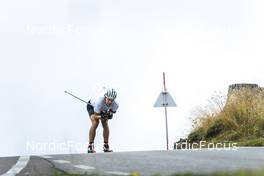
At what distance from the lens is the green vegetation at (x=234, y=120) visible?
2331 centimetres

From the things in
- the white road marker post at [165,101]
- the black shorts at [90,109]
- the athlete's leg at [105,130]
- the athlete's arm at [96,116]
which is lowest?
the athlete's leg at [105,130]

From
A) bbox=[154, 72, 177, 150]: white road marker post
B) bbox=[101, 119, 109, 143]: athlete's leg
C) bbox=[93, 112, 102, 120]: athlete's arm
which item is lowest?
bbox=[101, 119, 109, 143]: athlete's leg

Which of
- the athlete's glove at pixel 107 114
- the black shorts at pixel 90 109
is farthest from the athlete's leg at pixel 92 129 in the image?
the athlete's glove at pixel 107 114

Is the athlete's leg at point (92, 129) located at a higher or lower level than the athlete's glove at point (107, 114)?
lower

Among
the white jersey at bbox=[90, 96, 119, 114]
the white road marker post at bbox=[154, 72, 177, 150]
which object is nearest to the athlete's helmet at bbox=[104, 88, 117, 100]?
the white jersey at bbox=[90, 96, 119, 114]

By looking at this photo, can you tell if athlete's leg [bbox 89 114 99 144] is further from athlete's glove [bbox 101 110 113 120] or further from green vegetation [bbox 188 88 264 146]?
green vegetation [bbox 188 88 264 146]

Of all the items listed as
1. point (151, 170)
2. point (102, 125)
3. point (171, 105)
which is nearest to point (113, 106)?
point (102, 125)

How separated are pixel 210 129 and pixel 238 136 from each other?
1.40m

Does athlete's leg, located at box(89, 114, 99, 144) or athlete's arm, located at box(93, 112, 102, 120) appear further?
athlete's leg, located at box(89, 114, 99, 144)

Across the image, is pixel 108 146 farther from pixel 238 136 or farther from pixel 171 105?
pixel 238 136

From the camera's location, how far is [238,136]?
23281 mm

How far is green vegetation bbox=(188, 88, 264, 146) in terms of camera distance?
23.3 meters

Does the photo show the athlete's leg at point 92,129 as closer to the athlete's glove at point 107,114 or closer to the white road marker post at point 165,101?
the athlete's glove at point 107,114

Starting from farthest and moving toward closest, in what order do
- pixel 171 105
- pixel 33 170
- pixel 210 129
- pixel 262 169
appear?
pixel 210 129 < pixel 171 105 < pixel 33 170 < pixel 262 169
